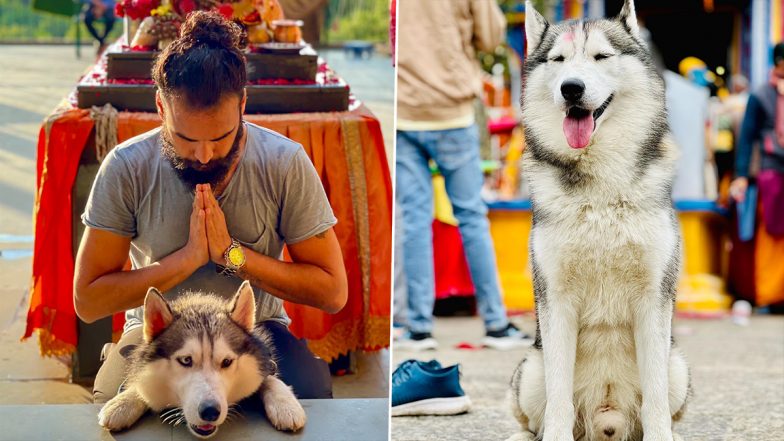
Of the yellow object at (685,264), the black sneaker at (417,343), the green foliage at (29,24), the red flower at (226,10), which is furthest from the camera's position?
the yellow object at (685,264)

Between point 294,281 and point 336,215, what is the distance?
0.28 m

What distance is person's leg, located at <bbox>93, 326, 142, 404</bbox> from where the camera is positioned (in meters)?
2.88

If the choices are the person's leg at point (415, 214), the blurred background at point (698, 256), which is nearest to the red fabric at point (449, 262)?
the blurred background at point (698, 256)

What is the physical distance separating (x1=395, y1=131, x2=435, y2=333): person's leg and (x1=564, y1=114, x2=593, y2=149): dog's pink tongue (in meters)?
2.38

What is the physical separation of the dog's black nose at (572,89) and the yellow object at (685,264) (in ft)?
15.2

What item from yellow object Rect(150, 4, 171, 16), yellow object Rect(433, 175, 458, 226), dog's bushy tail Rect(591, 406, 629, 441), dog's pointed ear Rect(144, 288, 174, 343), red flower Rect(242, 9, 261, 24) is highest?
yellow object Rect(150, 4, 171, 16)

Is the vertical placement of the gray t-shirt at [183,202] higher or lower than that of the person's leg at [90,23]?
lower

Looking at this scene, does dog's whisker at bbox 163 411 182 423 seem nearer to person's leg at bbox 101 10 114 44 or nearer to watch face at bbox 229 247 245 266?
watch face at bbox 229 247 245 266

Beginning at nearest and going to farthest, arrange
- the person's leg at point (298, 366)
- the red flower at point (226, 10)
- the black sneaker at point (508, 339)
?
the person's leg at point (298, 366)
the red flower at point (226, 10)
the black sneaker at point (508, 339)

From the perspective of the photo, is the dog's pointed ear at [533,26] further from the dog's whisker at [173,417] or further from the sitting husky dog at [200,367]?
the dog's whisker at [173,417]

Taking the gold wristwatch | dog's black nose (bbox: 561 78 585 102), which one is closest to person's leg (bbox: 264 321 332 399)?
the gold wristwatch

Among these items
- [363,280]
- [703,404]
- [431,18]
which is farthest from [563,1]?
[363,280]

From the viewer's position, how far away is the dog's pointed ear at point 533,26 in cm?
292

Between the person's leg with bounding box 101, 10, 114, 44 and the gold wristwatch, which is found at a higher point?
the person's leg with bounding box 101, 10, 114, 44
